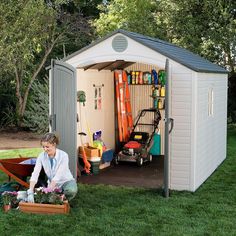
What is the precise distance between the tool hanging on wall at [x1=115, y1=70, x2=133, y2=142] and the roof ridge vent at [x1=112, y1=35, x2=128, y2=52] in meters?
2.94

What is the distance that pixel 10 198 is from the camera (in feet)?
25.6

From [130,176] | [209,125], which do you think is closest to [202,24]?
[209,125]

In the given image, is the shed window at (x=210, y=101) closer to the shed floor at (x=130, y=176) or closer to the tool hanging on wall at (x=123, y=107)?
the shed floor at (x=130, y=176)

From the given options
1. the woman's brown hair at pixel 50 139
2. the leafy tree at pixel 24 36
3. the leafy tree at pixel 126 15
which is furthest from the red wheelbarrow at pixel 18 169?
the leafy tree at pixel 126 15

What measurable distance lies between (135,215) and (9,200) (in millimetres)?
1978

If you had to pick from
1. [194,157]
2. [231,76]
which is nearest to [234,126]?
[231,76]

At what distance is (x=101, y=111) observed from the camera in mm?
11883

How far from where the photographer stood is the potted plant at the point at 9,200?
7.73 m

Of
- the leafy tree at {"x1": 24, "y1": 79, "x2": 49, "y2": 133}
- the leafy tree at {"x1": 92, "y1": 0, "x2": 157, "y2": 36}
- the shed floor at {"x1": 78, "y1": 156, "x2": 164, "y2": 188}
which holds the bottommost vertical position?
the shed floor at {"x1": 78, "y1": 156, "x2": 164, "y2": 188}

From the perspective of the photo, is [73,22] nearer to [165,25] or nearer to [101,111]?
[165,25]

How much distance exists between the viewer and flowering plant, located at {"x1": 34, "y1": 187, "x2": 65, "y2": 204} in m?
7.46

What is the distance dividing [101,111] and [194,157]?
3.37 m

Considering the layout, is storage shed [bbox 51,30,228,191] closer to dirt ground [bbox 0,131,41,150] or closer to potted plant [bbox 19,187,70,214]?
potted plant [bbox 19,187,70,214]

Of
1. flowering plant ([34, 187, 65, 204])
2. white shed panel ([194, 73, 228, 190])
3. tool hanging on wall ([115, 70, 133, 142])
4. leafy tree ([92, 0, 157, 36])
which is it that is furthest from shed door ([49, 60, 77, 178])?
leafy tree ([92, 0, 157, 36])
